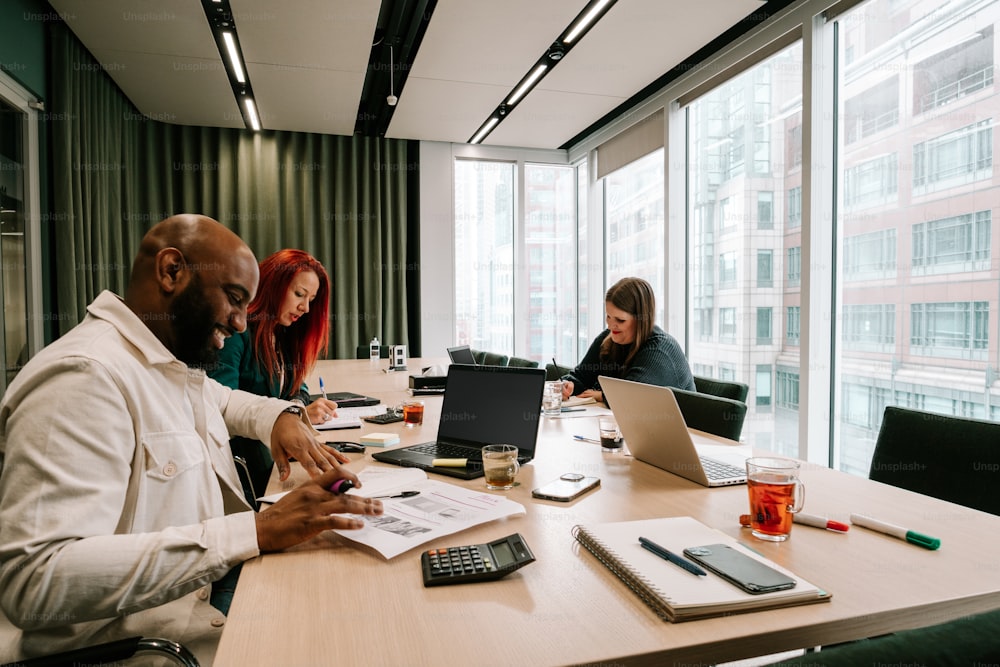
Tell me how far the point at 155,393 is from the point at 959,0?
3.59 metres

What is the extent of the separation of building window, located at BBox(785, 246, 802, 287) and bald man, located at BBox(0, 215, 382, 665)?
3.21 meters

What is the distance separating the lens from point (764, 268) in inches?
150

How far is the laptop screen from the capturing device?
1.54 metres

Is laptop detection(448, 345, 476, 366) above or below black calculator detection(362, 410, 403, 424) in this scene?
above

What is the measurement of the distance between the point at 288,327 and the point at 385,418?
65cm

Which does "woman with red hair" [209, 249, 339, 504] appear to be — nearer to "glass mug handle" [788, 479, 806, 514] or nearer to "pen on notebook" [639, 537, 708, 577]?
"pen on notebook" [639, 537, 708, 577]

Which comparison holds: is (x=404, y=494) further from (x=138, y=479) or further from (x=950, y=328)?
(x=950, y=328)

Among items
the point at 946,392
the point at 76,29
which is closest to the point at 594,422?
the point at 946,392

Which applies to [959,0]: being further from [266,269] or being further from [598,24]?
[266,269]

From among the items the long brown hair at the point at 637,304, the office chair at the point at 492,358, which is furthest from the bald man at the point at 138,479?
the office chair at the point at 492,358

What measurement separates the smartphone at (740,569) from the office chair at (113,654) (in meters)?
0.78

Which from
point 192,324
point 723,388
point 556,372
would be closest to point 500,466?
point 192,324

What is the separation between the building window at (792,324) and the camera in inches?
137

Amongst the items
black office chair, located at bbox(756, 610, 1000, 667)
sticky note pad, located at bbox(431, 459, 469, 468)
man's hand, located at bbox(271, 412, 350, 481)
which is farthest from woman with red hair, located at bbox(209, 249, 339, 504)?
black office chair, located at bbox(756, 610, 1000, 667)
